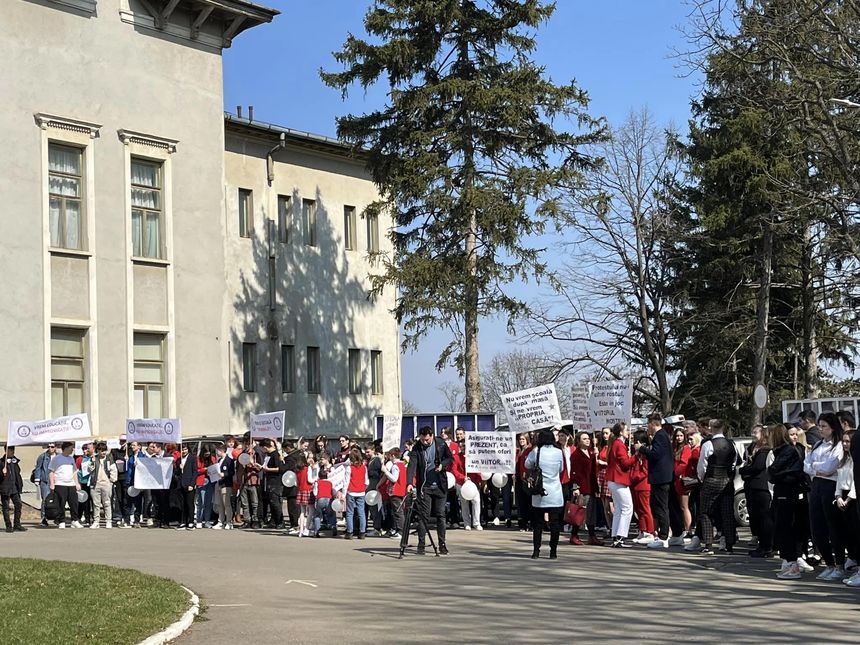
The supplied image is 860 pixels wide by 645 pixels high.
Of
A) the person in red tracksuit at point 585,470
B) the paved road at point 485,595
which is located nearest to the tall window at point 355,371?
the person in red tracksuit at point 585,470

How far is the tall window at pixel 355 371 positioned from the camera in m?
49.8

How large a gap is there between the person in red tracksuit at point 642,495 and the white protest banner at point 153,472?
11.9 m

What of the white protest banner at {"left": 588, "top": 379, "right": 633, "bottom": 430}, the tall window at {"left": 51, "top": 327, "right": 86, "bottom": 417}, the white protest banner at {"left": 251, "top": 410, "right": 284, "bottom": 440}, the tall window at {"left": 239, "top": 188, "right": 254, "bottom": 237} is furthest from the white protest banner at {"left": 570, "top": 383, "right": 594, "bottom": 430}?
the tall window at {"left": 239, "top": 188, "right": 254, "bottom": 237}

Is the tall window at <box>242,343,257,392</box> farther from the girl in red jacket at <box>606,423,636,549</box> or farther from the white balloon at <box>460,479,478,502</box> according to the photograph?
the girl in red jacket at <box>606,423,636,549</box>

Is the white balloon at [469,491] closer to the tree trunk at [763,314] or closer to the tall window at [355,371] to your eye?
the tree trunk at [763,314]

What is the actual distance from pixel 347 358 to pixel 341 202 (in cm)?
611

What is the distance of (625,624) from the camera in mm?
11734

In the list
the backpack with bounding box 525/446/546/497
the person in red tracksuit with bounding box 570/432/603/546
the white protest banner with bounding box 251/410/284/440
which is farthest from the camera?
the white protest banner with bounding box 251/410/284/440

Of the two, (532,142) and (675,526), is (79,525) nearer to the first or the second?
(675,526)

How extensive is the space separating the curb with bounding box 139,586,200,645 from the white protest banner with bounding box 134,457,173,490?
A: 15.6 m

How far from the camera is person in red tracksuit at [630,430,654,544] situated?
68.0 feet

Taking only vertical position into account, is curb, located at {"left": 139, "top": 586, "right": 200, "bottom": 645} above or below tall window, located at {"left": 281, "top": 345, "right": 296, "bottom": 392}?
below

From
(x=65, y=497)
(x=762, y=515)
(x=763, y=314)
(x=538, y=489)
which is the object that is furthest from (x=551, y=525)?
(x=763, y=314)

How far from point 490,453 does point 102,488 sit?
9.19 meters
